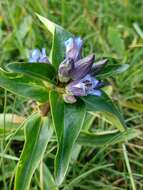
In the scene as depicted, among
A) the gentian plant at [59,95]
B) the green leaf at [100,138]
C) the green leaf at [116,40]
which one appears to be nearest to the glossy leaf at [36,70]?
the gentian plant at [59,95]

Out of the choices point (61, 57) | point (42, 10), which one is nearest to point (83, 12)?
point (42, 10)

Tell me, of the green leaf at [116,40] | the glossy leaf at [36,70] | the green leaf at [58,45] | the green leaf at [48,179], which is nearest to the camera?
the glossy leaf at [36,70]

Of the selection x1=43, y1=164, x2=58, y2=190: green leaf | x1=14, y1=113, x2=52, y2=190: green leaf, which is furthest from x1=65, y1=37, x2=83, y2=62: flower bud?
x1=43, y1=164, x2=58, y2=190: green leaf

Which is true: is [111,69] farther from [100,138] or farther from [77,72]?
[100,138]

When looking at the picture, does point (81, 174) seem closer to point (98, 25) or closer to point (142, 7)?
point (98, 25)

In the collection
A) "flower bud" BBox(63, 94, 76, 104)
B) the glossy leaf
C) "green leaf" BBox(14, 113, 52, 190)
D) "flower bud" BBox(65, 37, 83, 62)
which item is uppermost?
"flower bud" BBox(65, 37, 83, 62)

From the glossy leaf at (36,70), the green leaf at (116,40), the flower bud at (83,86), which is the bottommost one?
the flower bud at (83,86)

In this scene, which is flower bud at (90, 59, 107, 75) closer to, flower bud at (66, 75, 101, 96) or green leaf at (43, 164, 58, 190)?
flower bud at (66, 75, 101, 96)

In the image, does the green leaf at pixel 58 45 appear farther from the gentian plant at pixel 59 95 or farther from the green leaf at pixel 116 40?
the green leaf at pixel 116 40
